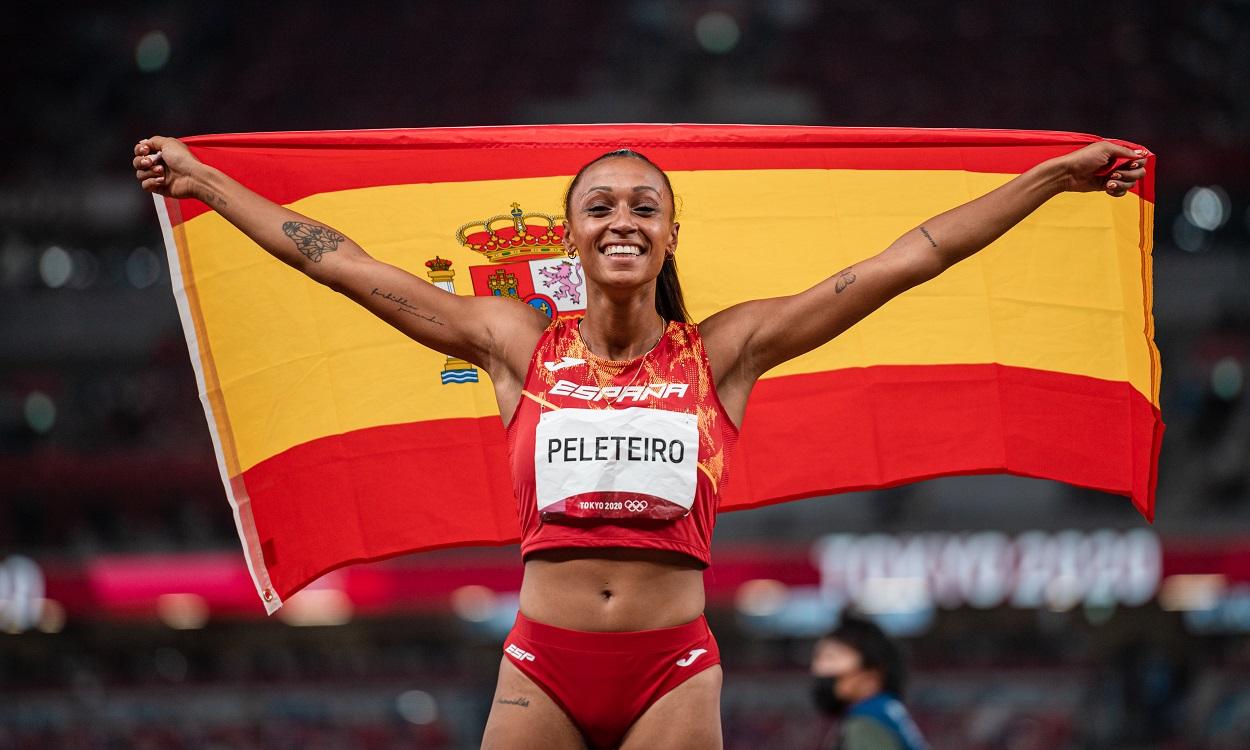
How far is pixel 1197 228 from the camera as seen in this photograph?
58.0 ft

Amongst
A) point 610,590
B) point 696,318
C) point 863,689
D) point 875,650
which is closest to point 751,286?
point 696,318

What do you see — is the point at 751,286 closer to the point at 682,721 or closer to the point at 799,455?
the point at 799,455

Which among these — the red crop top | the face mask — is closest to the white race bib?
the red crop top

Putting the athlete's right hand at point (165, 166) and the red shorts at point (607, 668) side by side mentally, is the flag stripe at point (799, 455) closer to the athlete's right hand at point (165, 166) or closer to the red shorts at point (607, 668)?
the athlete's right hand at point (165, 166)

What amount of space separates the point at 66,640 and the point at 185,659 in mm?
1496

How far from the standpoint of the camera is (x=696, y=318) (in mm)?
4430

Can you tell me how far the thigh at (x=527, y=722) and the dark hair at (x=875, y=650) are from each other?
5.80 ft

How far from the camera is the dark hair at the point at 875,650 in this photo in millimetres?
4582

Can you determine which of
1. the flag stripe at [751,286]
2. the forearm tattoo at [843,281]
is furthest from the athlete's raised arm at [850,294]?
the flag stripe at [751,286]

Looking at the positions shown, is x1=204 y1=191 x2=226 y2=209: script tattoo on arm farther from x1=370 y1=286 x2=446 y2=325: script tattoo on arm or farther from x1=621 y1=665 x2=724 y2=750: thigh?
x1=621 y1=665 x2=724 y2=750: thigh

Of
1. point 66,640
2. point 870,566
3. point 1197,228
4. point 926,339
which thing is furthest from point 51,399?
point 926,339

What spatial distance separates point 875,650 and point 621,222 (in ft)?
6.82

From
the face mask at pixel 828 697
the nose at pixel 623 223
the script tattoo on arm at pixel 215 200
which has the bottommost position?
the face mask at pixel 828 697

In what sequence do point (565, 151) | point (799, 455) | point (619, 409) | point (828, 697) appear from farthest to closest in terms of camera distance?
point (828, 697) < point (799, 455) < point (565, 151) < point (619, 409)
